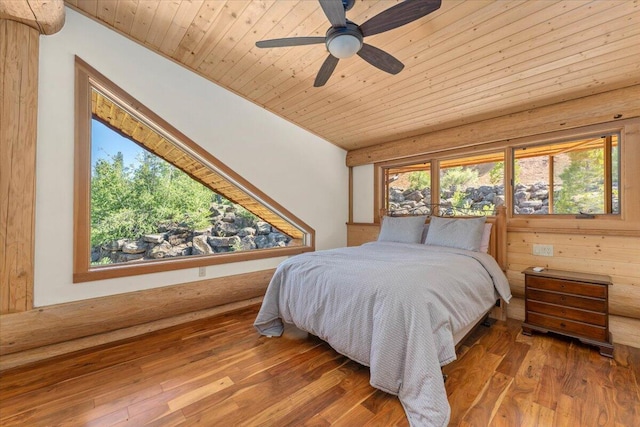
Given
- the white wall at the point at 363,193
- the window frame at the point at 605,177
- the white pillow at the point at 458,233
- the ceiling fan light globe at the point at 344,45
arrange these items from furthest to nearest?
the white wall at the point at 363,193 → the white pillow at the point at 458,233 → the window frame at the point at 605,177 → the ceiling fan light globe at the point at 344,45

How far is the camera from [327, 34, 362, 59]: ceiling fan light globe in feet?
5.16

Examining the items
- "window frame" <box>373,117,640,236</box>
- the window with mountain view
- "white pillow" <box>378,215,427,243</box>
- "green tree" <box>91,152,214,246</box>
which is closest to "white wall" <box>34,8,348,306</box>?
"green tree" <box>91,152,214,246</box>

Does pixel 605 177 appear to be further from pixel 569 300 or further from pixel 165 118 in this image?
pixel 165 118

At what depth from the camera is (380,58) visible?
5.87 ft

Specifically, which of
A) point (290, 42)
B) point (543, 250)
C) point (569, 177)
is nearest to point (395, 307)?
point (290, 42)

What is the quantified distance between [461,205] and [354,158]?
178 cm

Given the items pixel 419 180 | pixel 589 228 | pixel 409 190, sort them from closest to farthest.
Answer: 1. pixel 589 228
2. pixel 419 180
3. pixel 409 190

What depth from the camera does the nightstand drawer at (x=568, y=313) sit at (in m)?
2.14

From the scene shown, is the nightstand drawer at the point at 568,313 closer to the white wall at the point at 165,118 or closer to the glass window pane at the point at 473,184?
the glass window pane at the point at 473,184

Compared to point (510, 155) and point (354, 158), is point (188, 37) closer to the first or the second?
point (354, 158)

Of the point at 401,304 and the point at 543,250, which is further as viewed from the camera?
the point at 543,250

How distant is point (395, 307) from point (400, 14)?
1.60 metres

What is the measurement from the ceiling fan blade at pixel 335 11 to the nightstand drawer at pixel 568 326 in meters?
2.83

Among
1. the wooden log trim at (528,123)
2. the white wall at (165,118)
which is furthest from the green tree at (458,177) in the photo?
the white wall at (165,118)
